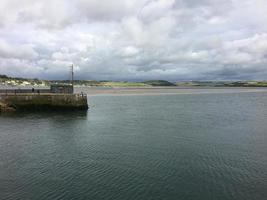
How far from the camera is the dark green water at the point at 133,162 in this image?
15.3 meters

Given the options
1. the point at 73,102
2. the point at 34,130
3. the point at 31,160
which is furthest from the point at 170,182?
the point at 73,102

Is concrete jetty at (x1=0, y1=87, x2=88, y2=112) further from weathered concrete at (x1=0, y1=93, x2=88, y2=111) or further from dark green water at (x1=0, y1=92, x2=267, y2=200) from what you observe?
dark green water at (x1=0, y1=92, x2=267, y2=200)

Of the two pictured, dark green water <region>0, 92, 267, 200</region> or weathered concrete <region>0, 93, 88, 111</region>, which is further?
weathered concrete <region>0, 93, 88, 111</region>

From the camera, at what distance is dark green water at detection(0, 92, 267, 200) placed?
50.3ft

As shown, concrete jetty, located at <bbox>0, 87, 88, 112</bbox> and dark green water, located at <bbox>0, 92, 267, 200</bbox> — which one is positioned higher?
concrete jetty, located at <bbox>0, 87, 88, 112</bbox>

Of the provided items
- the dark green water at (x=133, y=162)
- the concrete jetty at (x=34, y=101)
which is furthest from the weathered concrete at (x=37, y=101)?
the dark green water at (x=133, y=162)

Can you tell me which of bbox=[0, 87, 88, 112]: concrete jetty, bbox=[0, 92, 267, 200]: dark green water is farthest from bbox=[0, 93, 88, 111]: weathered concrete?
bbox=[0, 92, 267, 200]: dark green water

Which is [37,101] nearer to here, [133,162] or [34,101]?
[34,101]

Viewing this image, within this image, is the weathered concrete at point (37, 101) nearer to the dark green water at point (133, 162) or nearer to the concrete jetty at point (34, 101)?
the concrete jetty at point (34, 101)

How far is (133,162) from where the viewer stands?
20453mm

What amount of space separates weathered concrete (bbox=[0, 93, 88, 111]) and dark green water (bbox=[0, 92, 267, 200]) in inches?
549

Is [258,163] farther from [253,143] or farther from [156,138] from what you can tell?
[156,138]

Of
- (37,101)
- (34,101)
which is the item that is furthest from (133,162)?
(34,101)

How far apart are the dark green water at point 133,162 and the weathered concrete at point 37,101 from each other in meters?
14.0
